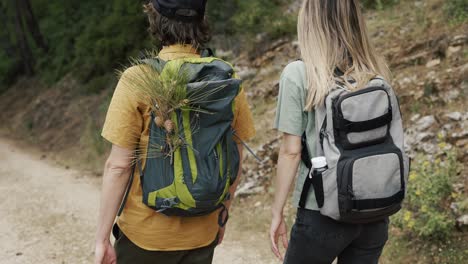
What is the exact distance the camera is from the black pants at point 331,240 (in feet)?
7.15

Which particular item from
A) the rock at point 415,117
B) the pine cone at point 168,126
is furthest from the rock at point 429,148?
the pine cone at point 168,126

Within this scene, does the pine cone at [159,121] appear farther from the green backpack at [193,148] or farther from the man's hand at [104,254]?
the man's hand at [104,254]

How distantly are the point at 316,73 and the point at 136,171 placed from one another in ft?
2.91

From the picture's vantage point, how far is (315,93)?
2.11 m

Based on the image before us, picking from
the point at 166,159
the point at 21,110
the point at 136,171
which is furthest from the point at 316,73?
the point at 21,110

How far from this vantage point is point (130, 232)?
2193 millimetres

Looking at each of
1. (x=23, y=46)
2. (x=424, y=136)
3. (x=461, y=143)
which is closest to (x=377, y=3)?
(x=424, y=136)

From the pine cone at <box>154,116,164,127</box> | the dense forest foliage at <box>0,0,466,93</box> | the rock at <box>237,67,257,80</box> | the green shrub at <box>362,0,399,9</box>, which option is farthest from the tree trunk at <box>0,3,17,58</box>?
the pine cone at <box>154,116,164,127</box>

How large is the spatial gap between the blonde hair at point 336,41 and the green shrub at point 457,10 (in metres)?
5.84

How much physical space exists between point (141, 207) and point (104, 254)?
271 millimetres

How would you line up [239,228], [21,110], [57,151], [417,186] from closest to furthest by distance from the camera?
[417,186] < [239,228] < [57,151] < [21,110]

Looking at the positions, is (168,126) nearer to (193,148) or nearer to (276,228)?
(193,148)

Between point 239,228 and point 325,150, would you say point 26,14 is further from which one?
point 325,150

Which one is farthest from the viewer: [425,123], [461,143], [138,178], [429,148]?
[425,123]
